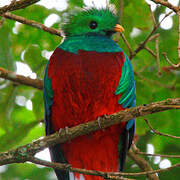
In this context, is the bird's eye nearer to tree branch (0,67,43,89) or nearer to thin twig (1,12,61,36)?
thin twig (1,12,61,36)

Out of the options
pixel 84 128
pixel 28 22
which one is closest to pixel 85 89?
pixel 84 128

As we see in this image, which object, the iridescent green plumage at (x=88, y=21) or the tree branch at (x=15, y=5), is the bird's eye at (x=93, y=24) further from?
the tree branch at (x=15, y=5)

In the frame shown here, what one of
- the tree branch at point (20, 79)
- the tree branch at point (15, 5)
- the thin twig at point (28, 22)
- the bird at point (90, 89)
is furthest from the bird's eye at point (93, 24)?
the tree branch at point (15, 5)

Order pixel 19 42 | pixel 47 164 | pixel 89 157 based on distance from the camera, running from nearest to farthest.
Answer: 1. pixel 47 164
2. pixel 89 157
3. pixel 19 42

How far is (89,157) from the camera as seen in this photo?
4.16 metres

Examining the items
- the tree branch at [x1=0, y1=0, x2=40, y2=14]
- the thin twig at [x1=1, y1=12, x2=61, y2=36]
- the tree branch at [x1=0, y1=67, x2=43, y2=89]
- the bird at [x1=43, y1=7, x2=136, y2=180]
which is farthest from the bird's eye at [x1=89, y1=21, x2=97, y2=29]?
the tree branch at [x1=0, y1=0, x2=40, y2=14]

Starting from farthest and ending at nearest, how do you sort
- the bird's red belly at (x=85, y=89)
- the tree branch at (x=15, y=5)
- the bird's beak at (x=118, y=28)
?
the bird's beak at (x=118, y=28) < the bird's red belly at (x=85, y=89) < the tree branch at (x=15, y=5)

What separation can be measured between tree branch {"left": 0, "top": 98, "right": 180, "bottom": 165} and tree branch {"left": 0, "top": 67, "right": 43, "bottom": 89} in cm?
131

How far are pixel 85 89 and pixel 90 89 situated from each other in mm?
44

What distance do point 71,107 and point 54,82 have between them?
282 mm

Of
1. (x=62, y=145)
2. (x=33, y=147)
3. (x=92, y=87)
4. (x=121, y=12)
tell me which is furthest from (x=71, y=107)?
(x=121, y=12)

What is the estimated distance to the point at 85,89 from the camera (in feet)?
12.3

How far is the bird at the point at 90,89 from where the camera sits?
3.77 metres

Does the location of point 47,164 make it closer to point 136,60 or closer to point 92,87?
point 92,87
